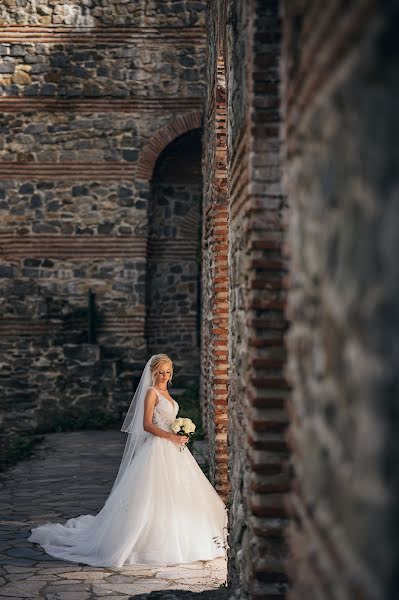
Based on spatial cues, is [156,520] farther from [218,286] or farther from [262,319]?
[262,319]

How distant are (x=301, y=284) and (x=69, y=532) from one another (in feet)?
18.0

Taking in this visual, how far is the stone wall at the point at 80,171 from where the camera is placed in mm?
13836

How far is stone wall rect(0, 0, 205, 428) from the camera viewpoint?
13836 millimetres

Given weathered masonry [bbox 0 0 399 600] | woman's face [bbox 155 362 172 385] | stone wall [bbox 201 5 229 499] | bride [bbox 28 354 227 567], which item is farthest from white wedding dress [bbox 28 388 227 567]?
stone wall [bbox 201 5 229 499]

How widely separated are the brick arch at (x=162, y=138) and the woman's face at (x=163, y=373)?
24.6 ft

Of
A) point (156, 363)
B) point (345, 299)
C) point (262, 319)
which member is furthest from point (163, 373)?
point (345, 299)

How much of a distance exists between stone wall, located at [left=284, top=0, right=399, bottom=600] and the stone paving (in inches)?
112

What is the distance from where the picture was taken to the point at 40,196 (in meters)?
13.9

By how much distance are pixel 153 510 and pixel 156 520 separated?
10 centimetres

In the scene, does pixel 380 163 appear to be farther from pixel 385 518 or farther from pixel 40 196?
pixel 40 196

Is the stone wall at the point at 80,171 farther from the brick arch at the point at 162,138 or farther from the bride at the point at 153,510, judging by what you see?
the bride at the point at 153,510

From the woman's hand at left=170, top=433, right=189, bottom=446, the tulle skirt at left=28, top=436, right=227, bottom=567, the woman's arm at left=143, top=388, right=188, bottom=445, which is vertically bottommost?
the tulle skirt at left=28, top=436, right=227, bottom=567

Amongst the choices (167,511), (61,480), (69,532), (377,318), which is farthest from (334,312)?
(61,480)

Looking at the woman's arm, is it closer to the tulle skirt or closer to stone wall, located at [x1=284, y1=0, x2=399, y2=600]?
the tulle skirt
